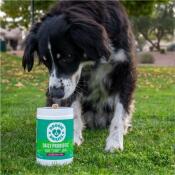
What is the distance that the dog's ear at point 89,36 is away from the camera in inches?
172

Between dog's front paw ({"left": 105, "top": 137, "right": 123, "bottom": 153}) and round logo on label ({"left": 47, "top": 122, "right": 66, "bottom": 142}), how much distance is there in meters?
0.82

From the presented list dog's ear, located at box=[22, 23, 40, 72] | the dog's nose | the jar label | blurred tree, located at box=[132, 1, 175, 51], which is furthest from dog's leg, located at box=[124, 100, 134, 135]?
blurred tree, located at box=[132, 1, 175, 51]

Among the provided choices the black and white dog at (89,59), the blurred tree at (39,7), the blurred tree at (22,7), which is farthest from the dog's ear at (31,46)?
the blurred tree at (22,7)

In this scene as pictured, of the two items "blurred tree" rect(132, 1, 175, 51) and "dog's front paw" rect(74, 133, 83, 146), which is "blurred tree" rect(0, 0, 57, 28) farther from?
"blurred tree" rect(132, 1, 175, 51)

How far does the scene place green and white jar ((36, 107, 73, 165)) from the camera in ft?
13.1

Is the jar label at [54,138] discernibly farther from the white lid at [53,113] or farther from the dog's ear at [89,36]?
the dog's ear at [89,36]

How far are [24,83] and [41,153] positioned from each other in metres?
8.23

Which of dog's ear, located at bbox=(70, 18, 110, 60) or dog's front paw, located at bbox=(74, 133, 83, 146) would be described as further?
dog's front paw, located at bbox=(74, 133, 83, 146)

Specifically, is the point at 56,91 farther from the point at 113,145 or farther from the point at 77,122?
the point at 77,122

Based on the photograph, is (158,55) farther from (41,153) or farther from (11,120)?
(41,153)

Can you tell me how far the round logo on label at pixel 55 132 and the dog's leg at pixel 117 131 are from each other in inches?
32.4

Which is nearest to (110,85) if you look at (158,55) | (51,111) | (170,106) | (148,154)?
(148,154)

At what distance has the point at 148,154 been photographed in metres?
4.48

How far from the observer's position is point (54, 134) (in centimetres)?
399
